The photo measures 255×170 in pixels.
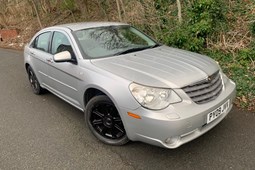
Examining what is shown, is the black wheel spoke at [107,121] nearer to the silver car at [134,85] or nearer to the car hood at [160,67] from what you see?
the silver car at [134,85]

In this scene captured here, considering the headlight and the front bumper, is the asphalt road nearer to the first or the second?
the front bumper

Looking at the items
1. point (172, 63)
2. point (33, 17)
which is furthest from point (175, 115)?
point (33, 17)

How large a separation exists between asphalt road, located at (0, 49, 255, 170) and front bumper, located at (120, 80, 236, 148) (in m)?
0.34

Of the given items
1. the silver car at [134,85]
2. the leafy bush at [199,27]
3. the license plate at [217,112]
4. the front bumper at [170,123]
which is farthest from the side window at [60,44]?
the leafy bush at [199,27]

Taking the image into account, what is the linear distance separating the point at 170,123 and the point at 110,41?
5.86ft

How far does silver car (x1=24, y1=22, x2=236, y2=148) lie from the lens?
266 cm

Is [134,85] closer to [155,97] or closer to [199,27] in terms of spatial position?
[155,97]

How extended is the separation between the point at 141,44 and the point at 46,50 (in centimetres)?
170

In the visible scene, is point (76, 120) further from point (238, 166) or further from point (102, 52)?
point (238, 166)

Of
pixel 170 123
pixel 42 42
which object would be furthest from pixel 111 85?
pixel 42 42

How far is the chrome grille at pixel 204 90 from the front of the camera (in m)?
2.78

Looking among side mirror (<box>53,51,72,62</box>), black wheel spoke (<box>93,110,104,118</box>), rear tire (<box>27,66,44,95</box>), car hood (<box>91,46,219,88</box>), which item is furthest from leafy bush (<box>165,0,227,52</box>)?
black wheel spoke (<box>93,110,104,118</box>)

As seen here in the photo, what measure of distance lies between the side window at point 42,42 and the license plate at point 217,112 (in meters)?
3.00

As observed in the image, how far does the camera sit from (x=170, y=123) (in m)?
2.54
